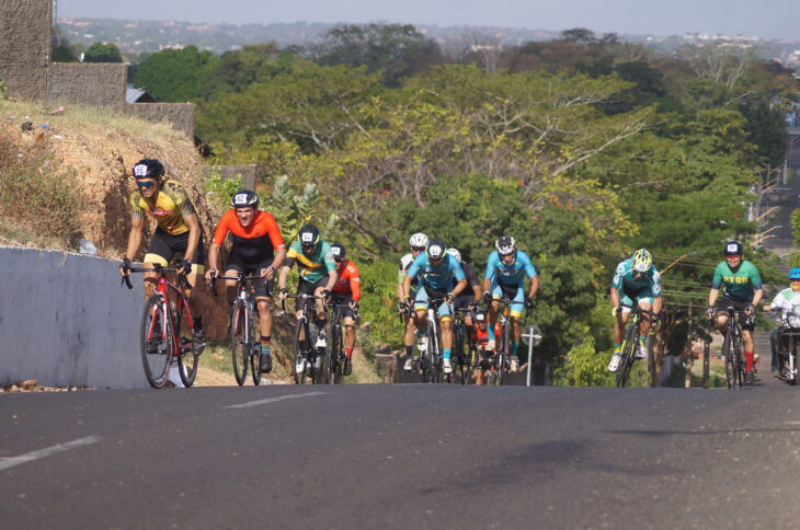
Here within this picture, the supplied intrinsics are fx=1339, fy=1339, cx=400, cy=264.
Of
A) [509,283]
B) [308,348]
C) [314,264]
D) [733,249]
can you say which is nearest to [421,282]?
[509,283]

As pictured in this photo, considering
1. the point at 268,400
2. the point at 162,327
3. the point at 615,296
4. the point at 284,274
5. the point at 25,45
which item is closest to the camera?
the point at 268,400

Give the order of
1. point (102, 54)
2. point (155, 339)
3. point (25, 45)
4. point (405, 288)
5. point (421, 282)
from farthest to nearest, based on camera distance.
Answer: point (102, 54)
point (25, 45)
point (421, 282)
point (405, 288)
point (155, 339)

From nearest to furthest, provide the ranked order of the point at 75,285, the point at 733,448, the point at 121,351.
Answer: the point at 733,448
the point at 75,285
the point at 121,351

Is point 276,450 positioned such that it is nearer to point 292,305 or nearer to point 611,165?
point 292,305

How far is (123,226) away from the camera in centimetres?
2059

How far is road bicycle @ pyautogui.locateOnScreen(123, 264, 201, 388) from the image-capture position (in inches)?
478

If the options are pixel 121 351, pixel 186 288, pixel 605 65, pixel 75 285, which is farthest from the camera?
pixel 605 65

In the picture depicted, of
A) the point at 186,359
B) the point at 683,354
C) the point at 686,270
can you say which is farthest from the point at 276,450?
the point at 683,354

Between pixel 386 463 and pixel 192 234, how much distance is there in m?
5.37

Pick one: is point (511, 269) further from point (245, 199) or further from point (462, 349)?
point (245, 199)

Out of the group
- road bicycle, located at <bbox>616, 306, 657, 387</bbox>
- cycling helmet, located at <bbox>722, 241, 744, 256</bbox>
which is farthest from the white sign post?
cycling helmet, located at <bbox>722, 241, 744, 256</bbox>

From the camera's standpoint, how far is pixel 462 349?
18.8 meters

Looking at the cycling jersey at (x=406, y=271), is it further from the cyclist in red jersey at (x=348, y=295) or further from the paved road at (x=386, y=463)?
the paved road at (x=386, y=463)

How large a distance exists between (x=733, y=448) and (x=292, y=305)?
21096 mm
